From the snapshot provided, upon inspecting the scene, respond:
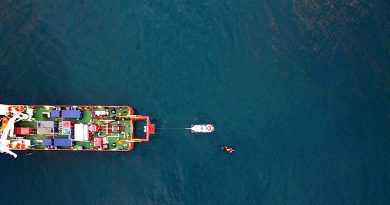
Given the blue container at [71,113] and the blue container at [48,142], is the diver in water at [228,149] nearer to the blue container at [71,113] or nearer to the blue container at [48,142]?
the blue container at [71,113]

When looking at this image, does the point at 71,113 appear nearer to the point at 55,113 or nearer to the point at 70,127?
the point at 70,127

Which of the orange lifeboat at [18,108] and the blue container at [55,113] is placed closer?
the blue container at [55,113]

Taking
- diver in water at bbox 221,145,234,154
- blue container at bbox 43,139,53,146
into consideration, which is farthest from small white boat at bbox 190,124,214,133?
blue container at bbox 43,139,53,146

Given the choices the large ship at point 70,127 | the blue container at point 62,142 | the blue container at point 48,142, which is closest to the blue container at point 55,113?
the large ship at point 70,127

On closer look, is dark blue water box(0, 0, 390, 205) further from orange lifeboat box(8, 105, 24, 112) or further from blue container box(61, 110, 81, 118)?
blue container box(61, 110, 81, 118)

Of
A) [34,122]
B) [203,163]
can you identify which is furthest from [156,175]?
[34,122]
